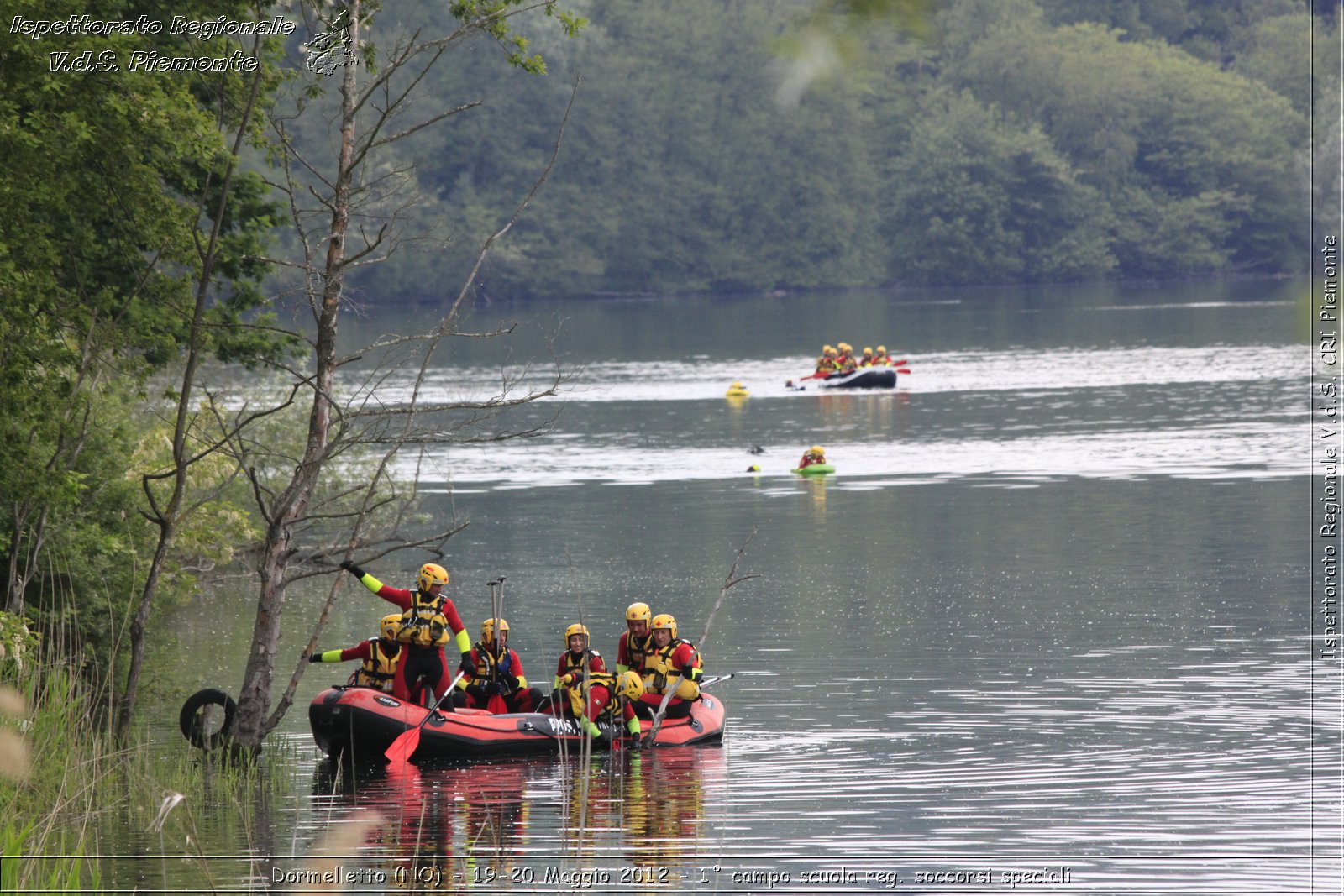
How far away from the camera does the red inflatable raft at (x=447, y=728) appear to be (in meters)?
18.2

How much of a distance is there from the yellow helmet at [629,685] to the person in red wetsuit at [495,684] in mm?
1037

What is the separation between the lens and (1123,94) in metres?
115

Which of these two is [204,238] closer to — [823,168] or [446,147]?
[446,147]

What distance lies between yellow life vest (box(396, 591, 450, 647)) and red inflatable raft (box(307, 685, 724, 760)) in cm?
64

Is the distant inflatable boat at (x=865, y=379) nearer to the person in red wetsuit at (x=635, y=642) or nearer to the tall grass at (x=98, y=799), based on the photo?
the person in red wetsuit at (x=635, y=642)

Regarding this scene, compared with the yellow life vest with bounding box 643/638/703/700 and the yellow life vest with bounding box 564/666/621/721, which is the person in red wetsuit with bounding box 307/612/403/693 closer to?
the yellow life vest with bounding box 564/666/621/721

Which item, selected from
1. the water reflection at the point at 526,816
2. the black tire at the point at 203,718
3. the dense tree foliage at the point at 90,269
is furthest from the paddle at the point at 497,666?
the dense tree foliage at the point at 90,269

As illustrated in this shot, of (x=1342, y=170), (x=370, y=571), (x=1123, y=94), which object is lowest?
(x=370, y=571)

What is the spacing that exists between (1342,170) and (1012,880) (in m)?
5.96

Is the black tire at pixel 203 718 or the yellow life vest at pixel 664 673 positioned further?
the yellow life vest at pixel 664 673

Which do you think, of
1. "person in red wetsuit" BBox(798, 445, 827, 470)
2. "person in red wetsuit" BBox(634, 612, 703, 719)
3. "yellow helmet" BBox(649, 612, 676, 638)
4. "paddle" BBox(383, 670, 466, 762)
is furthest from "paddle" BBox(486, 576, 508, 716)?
"person in red wetsuit" BBox(798, 445, 827, 470)

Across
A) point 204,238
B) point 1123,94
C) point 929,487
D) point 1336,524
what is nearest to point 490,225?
point 1123,94

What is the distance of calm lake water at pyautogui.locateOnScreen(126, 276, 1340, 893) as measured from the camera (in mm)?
14555

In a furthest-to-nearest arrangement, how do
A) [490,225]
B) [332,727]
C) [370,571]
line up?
[490,225] → [370,571] → [332,727]
